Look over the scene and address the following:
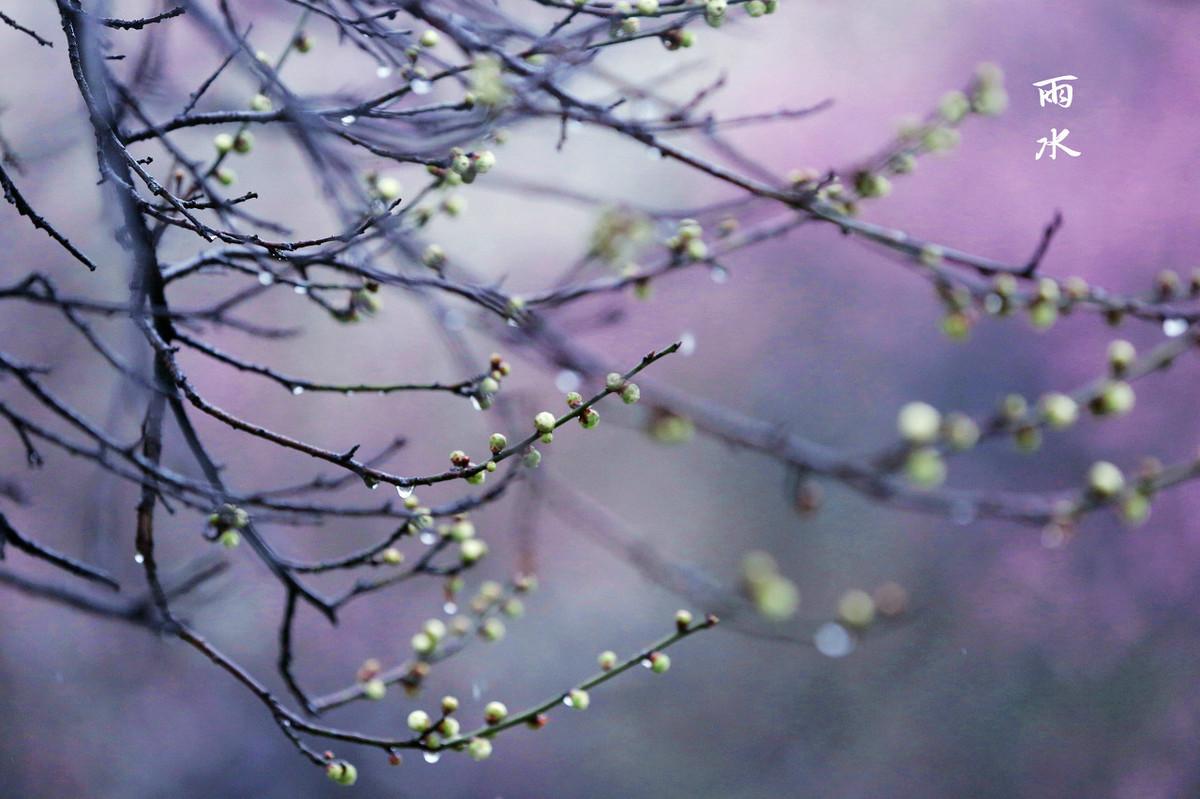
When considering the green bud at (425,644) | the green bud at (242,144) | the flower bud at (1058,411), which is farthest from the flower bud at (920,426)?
the green bud at (242,144)

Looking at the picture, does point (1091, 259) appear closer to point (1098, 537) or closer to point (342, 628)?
point (1098, 537)

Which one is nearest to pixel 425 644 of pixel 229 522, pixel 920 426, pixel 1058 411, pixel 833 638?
pixel 229 522

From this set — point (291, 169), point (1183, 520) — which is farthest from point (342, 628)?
point (1183, 520)

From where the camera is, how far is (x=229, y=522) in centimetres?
72

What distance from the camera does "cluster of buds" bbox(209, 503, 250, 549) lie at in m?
0.71

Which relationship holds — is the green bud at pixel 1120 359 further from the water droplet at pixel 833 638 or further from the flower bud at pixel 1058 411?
the water droplet at pixel 833 638

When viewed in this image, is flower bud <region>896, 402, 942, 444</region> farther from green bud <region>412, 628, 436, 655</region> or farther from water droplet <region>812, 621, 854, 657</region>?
green bud <region>412, 628, 436, 655</region>

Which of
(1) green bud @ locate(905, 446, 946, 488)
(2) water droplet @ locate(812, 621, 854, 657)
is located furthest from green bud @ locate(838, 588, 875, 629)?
(1) green bud @ locate(905, 446, 946, 488)

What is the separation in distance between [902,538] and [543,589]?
1.00 metres

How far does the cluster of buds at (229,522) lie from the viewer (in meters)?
0.71

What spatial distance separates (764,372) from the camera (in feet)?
8.82

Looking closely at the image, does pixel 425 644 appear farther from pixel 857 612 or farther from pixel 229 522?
pixel 857 612

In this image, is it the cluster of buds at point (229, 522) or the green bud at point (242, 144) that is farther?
the green bud at point (242, 144)

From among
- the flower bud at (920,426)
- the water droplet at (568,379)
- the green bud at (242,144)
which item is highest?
the green bud at (242,144)
